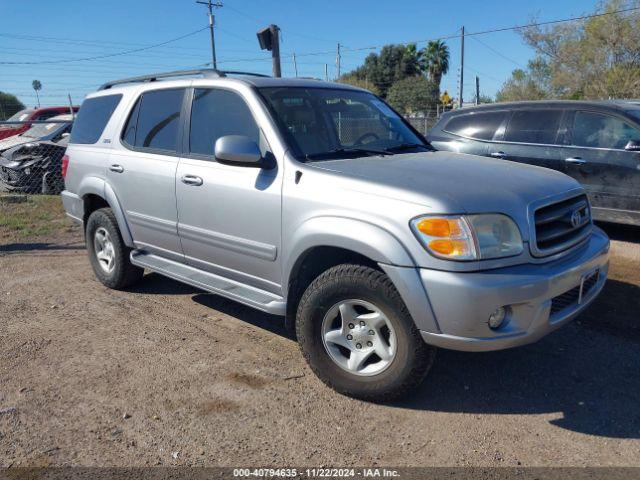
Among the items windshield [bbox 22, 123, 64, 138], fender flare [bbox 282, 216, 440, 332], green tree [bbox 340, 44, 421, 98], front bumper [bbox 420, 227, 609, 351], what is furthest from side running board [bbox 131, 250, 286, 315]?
green tree [bbox 340, 44, 421, 98]

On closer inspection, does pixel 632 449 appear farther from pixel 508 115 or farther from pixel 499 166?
pixel 508 115

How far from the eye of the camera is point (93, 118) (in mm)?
5449

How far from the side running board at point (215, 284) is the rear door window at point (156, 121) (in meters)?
0.94

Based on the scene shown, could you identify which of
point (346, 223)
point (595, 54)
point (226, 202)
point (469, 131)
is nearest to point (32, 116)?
point (469, 131)

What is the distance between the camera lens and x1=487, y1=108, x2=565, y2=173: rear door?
7.08 m

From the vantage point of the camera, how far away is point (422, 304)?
2846 millimetres

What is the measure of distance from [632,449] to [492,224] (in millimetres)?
1319

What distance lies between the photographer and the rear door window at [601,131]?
6.62m

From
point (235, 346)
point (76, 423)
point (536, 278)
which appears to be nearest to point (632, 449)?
point (536, 278)

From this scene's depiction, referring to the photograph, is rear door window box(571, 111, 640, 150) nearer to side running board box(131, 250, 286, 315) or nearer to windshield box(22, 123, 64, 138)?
side running board box(131, 250, 286, 315)

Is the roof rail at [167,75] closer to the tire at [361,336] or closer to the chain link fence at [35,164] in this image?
the tire at [361,336]

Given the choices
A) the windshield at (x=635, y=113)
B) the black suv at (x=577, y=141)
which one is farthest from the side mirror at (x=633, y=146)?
the windshield at (x=635, y=113)

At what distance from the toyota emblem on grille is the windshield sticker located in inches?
70.3

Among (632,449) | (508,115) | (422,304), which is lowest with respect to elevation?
(632,449)
